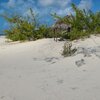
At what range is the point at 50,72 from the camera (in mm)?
4469

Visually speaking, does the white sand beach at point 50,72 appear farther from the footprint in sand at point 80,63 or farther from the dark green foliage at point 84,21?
the dark green foliage at point 84,21

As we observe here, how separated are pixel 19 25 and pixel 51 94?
14.0 feet

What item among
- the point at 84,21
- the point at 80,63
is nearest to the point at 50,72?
the point at 80,63

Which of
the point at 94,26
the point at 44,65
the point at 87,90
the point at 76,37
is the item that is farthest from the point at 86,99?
the point at 94,26

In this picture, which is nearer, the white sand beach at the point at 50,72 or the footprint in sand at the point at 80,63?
the white sand beach at the point at 50,72

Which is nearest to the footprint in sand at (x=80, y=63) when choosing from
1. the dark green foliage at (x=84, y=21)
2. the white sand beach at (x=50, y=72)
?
the white sand beach at (x=50, y=72)

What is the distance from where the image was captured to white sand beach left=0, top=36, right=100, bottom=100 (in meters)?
3.63

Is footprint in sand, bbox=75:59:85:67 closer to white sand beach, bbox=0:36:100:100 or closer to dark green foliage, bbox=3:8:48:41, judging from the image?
white sand beach, bbox=0:36:100:100

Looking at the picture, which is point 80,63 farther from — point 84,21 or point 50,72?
point 84,21

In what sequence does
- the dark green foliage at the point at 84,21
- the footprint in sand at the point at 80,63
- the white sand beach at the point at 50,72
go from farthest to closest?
the dark green foliage at the point at 84,21
the footprint in sand at the point at 80,63
the white sand beach at the point at 50,72

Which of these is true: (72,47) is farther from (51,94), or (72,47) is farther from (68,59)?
(51,94)

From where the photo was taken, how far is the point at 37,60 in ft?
17.1

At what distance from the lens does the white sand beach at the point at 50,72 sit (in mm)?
3635

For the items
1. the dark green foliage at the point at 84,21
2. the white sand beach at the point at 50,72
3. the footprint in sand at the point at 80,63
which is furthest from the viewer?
the dark green foliage at the point at 84,21
